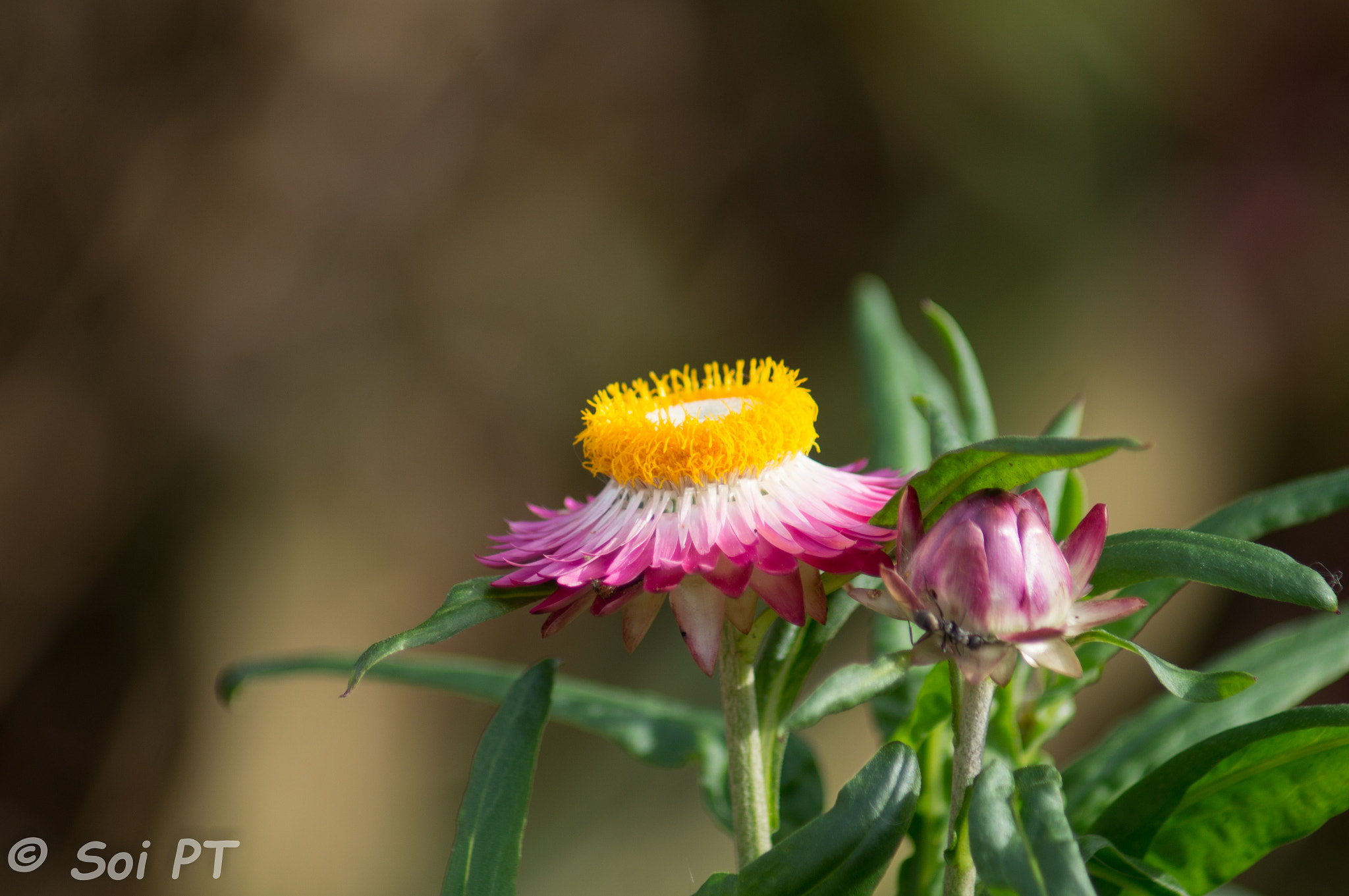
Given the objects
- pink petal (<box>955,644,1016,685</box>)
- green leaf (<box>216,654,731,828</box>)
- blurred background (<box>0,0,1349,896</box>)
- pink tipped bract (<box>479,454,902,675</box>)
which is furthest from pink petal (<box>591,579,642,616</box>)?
blurred background (<box>0,0,1349,896</box>)

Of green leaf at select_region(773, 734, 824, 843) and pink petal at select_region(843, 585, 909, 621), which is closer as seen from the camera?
pink petal at select_region(843, 585, 909, 621)

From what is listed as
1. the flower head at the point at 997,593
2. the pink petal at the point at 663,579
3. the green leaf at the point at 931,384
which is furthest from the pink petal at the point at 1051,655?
Result: the green leaf at the point at 931,384

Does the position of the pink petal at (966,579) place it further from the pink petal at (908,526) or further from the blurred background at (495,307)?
the blurred background at (495,307)

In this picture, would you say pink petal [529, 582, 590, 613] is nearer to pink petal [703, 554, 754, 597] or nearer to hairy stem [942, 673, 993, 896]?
pink petal [703, 554, 754, 597]

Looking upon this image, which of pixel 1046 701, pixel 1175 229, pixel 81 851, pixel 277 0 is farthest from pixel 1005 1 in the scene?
pixel 81 851

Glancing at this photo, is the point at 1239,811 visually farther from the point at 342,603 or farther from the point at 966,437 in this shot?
the point at 342,603

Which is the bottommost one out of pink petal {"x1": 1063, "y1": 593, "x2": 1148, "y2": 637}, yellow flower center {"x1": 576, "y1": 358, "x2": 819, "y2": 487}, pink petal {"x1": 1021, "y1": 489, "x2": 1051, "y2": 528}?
pink petal {"x1": 1063, "y1": 593, "x2": 1148, "y2": 637}

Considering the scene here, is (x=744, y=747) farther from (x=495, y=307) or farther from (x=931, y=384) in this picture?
(x=495, y=307)

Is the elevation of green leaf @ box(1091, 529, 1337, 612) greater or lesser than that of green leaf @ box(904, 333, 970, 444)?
lesser
